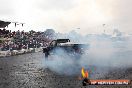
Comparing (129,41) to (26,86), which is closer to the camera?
(26,86)

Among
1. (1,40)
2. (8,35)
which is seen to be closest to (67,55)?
(1,40)

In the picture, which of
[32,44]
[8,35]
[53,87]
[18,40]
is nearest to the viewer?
[53,87]

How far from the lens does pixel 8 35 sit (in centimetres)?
4650

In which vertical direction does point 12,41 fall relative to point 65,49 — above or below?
above

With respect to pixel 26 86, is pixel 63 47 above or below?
above

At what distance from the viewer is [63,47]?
21.8 m

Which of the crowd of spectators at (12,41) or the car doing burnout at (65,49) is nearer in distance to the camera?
the car doing burnout at (65,49)

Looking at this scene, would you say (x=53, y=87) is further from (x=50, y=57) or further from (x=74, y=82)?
(x=50, y=57)

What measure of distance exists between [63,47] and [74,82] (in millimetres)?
10088

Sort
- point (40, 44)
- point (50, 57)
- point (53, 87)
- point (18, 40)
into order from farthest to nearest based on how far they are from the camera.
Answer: point (40, 44)
point (18, 40)
point (50, 57)
point (53, 87)

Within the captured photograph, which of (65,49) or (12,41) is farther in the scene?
(12,41)

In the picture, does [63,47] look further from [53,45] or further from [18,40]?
[18,40]

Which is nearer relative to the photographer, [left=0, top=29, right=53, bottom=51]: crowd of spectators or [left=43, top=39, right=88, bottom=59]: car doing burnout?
[left=43, top=39, right=88, bottom=59]: car doing burnout

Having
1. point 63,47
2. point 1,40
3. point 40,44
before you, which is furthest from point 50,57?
point 40,44
